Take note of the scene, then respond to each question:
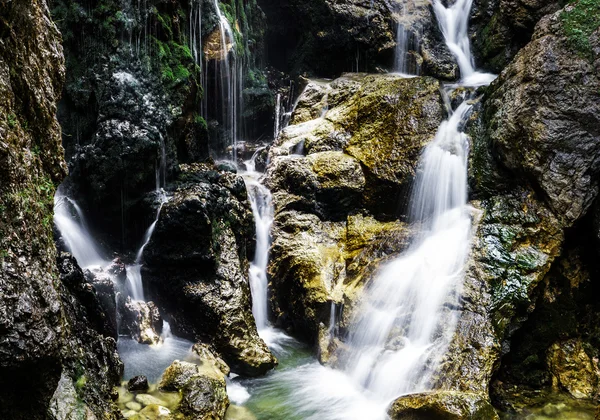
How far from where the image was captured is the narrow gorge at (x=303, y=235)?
5086 millimetres

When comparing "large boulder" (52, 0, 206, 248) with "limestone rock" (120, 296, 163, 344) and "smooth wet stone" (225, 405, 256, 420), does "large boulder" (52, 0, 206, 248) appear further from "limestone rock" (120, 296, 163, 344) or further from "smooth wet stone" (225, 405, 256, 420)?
"smooth wet stone" (225, 405, 256, 420)

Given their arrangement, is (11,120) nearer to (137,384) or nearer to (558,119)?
(137,384)

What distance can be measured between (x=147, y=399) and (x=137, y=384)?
0.33 metres

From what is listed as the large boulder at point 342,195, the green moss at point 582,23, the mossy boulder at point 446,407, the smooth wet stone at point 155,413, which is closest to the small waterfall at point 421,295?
the large boulder at point 342,195

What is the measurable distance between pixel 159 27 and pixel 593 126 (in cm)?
899

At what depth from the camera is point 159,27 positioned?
9.77m

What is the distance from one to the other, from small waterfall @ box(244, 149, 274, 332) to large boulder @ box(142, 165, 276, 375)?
0.99 m

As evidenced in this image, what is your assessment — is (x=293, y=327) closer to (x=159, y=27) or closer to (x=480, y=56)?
(x=159, y=27)

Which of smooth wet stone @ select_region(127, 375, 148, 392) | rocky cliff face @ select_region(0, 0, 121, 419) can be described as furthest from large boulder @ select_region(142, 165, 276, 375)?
rocky cliff face @ select_region(0, 0, 121, 419)

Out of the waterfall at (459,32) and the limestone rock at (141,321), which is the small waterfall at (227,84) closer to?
the limestone rock at (141,321)

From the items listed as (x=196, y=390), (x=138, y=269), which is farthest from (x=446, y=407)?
(x=138, y=269)

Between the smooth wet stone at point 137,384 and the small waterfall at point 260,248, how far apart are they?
3362 millimetres

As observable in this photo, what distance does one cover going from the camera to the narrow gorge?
5.09m

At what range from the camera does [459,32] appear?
635 inches
